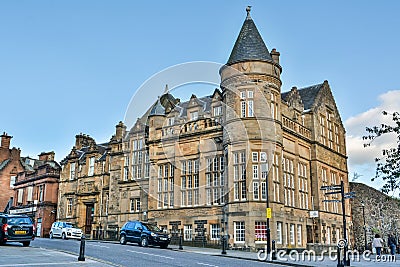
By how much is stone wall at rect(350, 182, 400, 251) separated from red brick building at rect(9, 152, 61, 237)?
33.4 m

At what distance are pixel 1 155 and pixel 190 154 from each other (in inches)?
1546

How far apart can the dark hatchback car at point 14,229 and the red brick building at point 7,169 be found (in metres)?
39.0

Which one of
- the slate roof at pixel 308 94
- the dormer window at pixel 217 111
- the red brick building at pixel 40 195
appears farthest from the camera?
the red brick building at pixel 40 195

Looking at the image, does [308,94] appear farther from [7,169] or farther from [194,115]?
[7,169]

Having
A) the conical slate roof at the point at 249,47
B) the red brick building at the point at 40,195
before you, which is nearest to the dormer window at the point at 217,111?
the conical slate roof at the point at 249,47

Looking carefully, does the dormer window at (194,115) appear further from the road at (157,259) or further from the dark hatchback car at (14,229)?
the dark hatchback car at (14,229)

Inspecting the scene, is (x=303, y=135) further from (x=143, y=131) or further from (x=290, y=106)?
(x=143, y=131)

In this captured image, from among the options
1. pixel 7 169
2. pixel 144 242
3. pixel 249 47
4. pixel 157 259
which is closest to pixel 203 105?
pixel 249 47

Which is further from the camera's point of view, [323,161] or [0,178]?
[0,178]

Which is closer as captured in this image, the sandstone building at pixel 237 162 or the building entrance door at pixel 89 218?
the sandstone building at pixel 237 162

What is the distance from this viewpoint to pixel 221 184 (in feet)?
104

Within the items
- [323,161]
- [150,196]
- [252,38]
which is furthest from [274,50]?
[150,196]

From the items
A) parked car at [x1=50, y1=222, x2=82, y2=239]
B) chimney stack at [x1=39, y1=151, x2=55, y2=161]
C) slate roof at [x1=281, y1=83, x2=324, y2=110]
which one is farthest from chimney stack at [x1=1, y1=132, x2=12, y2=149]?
slate roof at [x1=281, y1=83, x2=324, y2=110]

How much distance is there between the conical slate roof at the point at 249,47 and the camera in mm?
30922
